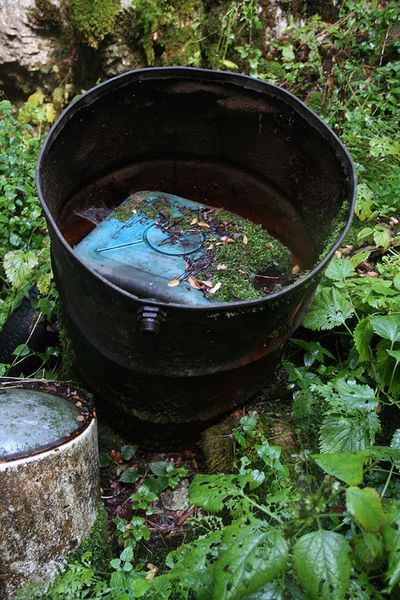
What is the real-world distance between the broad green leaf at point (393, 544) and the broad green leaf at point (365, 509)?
0.11 m

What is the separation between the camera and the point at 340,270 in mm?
2334

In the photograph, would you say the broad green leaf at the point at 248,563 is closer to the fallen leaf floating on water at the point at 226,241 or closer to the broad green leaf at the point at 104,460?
the broad green leaf at the point at 104,460

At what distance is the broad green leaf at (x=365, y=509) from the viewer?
3.67 ft

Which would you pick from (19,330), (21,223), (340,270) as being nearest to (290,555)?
(340,270)

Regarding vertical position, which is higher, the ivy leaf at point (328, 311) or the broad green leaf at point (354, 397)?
the ivy leaf at point (328, 311)

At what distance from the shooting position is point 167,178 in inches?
122

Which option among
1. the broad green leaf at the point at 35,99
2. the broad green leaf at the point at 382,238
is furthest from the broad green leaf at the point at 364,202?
the broad green leaf at the point at 35,99

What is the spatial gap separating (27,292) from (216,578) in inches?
75.4

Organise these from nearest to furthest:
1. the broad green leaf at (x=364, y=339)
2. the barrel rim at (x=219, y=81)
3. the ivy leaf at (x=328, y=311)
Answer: the barrel rim at (x=219, y=81)
the broad green leaf at (x=364, y=339)
the ivy leaf at (x=328, y=311)

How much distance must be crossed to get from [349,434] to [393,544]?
0.59 meters

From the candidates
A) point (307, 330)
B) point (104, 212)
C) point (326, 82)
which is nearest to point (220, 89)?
point (104, 212)

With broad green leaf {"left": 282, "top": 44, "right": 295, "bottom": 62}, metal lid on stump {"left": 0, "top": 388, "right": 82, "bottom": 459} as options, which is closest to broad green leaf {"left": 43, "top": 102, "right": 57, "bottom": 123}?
broad green leaf {"left": 282, "top": 44, "right": 295, "bottom": 62}

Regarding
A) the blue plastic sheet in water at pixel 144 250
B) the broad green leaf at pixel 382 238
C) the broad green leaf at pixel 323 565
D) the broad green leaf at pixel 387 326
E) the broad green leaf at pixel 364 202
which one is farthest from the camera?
the broad green leaf at pixel 364 202

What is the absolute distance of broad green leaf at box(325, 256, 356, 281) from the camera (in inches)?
91.4
